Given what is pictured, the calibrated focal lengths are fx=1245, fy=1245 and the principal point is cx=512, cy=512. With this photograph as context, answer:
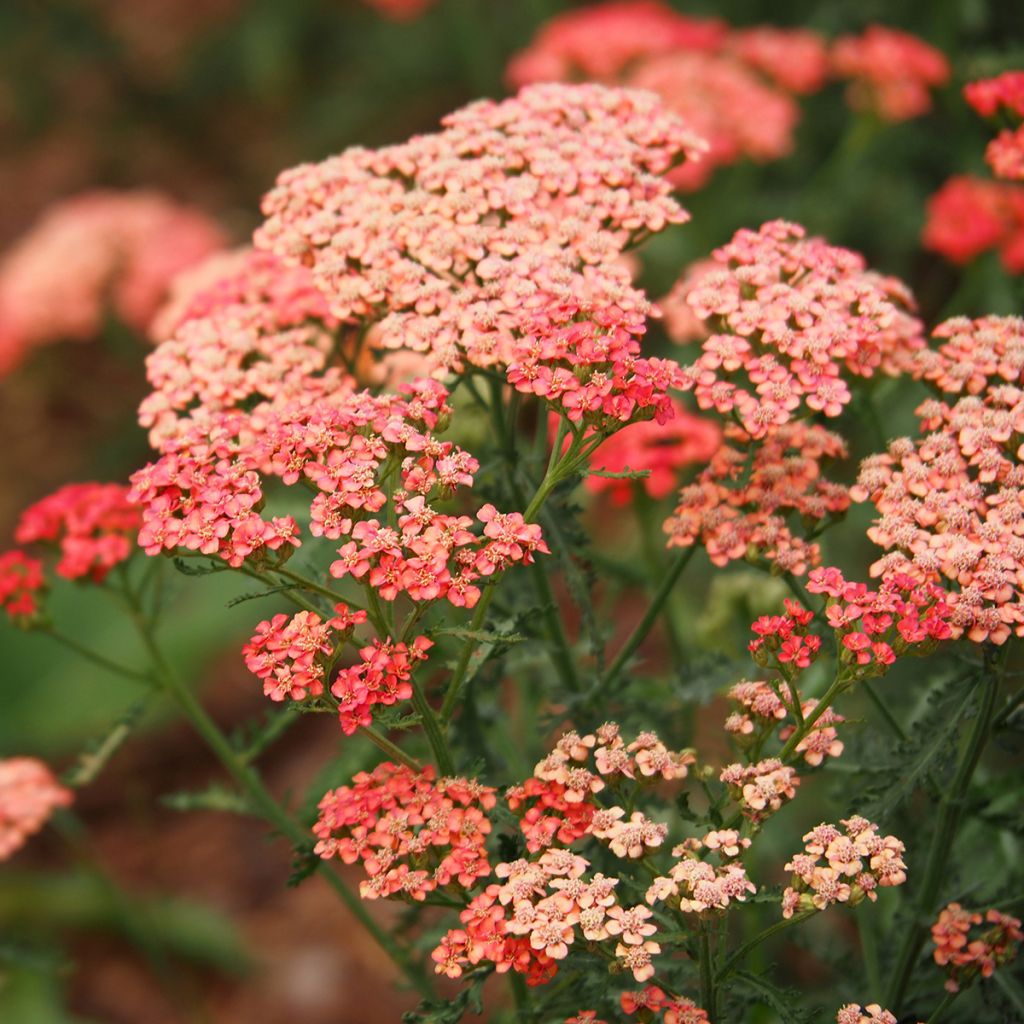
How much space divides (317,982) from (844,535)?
8.55ft

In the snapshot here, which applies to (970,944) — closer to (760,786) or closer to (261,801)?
(760,786)

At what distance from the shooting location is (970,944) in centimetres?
196

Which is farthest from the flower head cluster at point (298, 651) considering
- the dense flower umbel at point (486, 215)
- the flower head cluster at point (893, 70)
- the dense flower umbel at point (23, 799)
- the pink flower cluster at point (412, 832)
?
the flower head cluster at point (893, 70)

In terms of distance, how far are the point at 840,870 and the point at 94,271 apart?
13.1 feet

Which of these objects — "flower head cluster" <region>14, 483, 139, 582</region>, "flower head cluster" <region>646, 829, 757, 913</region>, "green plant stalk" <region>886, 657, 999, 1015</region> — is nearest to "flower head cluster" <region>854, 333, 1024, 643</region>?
"green plant stalk" <region>886, 657, 999, 1015</region>

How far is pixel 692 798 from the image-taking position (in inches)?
133

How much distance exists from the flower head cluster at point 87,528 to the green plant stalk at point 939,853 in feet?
5.36

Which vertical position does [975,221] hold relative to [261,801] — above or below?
above

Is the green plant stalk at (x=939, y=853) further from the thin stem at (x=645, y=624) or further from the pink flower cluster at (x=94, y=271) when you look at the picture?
the pink flower cluster at (x=94, y=271)

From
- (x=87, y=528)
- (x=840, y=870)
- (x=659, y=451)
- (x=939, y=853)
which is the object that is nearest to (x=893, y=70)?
(x=659, y=451)

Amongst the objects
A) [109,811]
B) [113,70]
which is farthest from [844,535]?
[113,70]

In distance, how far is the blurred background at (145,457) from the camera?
454 centimetres

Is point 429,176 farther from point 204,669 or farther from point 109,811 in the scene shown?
point 109,811

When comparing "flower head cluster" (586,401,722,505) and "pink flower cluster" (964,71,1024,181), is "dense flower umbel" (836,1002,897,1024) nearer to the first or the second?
"flower head cluster" (586,401,722,505)
